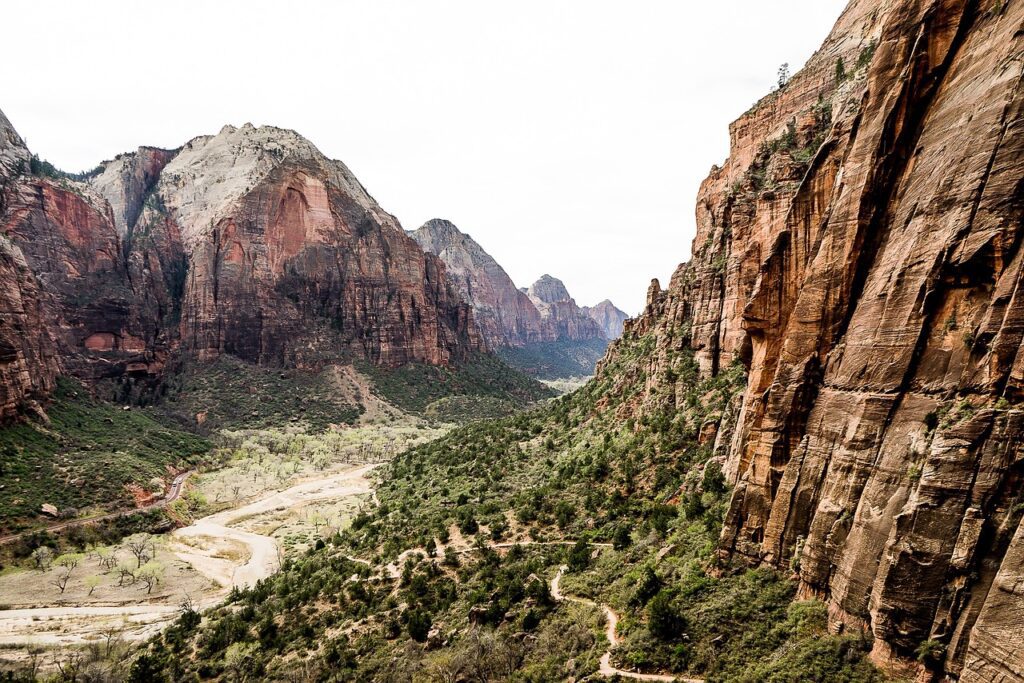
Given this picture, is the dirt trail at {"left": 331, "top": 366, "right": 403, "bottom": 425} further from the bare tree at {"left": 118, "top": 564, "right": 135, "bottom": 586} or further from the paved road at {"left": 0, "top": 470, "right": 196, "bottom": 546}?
the bare tree at {"left": 118, "top": 564, "right": 135, "bottom": 586}

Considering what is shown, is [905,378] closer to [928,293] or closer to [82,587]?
[928,293]

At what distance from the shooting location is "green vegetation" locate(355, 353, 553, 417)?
5143 inches

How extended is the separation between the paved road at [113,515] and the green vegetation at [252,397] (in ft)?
114

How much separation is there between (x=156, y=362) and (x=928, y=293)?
149726 millimetres

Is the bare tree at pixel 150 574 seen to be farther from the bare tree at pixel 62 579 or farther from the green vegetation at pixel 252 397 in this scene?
the green vegetation at pixel 252 397

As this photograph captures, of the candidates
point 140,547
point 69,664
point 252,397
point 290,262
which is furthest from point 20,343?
point 290,262

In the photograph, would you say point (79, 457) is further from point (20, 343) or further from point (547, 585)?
point (547, 585)

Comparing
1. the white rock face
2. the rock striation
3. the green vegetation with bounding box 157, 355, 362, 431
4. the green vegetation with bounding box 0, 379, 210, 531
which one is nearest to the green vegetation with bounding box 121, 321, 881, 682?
the green vegetation with bounding box 0, 379, 210, 531

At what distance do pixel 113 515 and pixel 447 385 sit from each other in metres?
90.4

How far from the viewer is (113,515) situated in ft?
192

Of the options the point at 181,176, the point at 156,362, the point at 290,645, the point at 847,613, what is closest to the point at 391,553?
the point at 290,645

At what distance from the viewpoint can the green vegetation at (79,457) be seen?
2194 inches

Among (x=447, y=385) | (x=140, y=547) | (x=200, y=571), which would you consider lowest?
(x=200, y=571)

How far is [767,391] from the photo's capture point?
19.2 m
